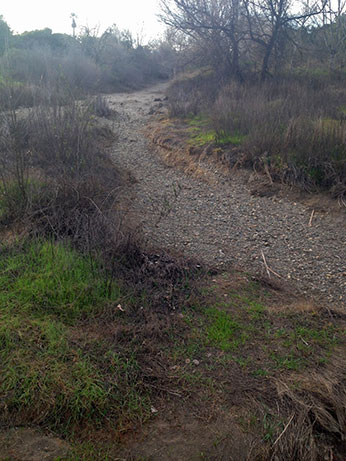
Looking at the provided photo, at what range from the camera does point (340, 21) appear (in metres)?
12.8

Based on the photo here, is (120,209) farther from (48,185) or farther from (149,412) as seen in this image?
(149,412)

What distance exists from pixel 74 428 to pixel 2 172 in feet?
10.5

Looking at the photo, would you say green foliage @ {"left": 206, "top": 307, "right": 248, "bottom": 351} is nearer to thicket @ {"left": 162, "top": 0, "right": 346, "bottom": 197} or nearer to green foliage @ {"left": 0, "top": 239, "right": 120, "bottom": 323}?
green foliage @ {"left": 0, "top": 239, "right": 120, "bottom": 323}

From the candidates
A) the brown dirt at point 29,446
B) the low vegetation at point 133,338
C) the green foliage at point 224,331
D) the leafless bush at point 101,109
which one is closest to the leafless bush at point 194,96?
the leafless bush at point 101,109

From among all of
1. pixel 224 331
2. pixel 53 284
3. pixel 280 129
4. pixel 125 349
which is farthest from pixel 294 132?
pixel 125 349

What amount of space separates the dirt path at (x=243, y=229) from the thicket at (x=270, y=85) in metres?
0.73

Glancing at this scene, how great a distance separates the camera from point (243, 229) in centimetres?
509

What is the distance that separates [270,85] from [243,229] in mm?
6362

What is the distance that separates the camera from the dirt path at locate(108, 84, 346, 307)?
164 inches

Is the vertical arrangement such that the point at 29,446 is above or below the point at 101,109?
below

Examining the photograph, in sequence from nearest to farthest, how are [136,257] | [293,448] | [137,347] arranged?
[293,448] < [137,347] < [136,257]

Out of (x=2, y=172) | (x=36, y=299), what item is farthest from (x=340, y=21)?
(x=36, y=299)

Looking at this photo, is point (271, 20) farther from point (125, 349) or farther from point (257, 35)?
point (125, 349)

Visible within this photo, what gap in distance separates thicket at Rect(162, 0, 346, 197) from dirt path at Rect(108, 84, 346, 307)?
73cm
